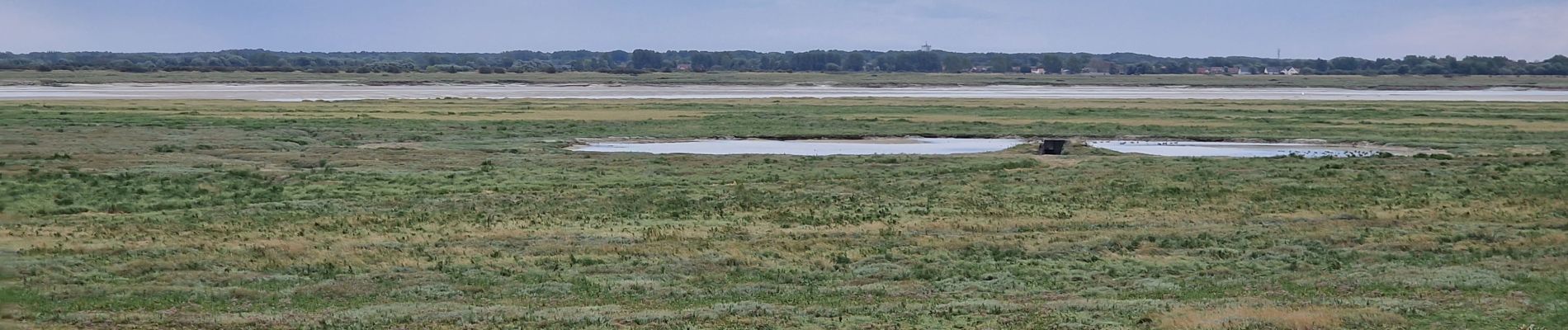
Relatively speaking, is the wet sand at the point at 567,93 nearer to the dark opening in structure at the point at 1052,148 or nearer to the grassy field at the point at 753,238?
the grassy field at the point at 753,238

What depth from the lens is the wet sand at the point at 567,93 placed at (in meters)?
106

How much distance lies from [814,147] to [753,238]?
92.1 feet

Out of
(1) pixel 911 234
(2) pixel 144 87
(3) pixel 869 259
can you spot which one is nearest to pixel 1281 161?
(1) pixel 911 234

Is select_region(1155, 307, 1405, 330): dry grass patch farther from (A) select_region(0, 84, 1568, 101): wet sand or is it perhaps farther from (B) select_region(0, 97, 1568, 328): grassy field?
(A) select_region(0, 84, 1568, 101): wet sand

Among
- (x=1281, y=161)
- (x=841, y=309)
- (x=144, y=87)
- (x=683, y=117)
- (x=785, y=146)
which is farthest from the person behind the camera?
(x=144, y=87)

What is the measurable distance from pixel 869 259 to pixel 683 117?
49680mm

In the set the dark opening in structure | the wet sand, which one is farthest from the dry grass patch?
the wet sand

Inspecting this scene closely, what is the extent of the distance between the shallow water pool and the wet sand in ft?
159

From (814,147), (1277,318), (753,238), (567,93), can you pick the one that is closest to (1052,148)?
(814,147)

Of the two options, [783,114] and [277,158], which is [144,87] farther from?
[277,158]

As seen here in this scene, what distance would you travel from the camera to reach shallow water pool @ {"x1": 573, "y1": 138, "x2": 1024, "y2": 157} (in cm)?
5172

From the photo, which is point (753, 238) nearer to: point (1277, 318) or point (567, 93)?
point (1277, 318)

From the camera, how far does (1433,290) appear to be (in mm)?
19656

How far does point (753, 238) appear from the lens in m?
26.8
